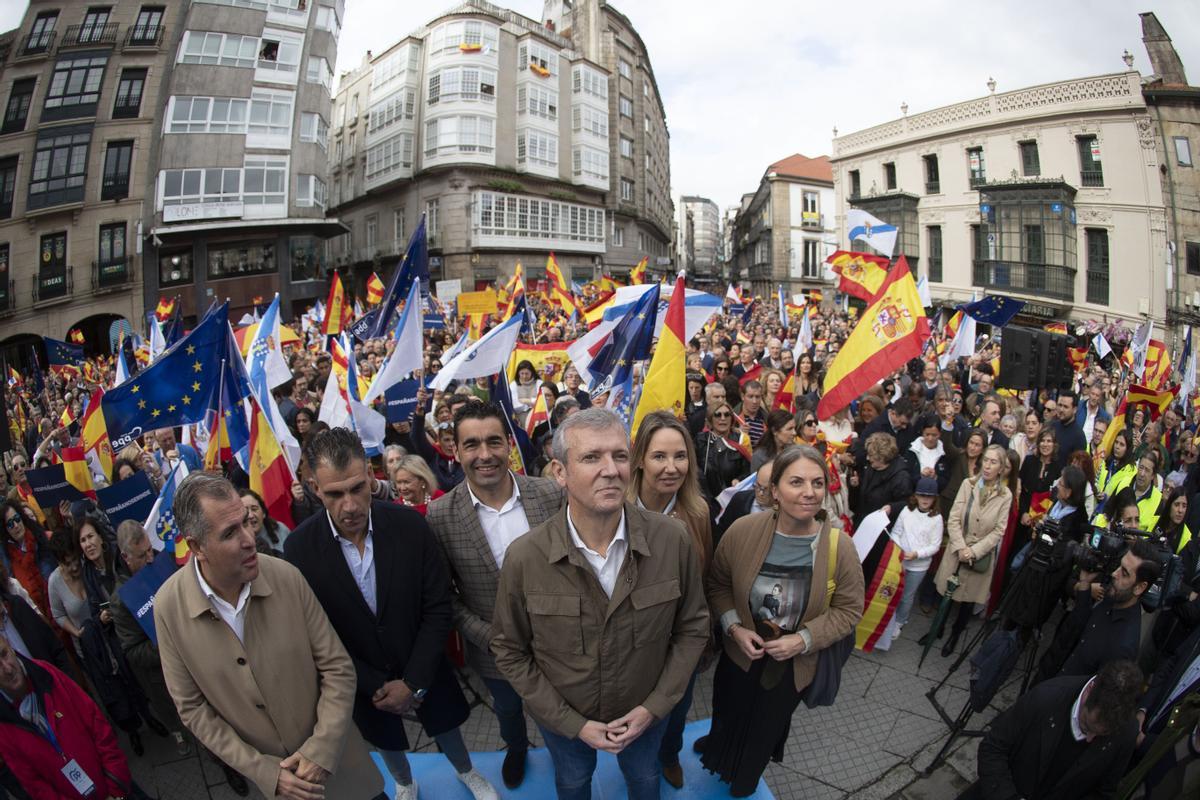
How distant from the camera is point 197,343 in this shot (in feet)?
16.4

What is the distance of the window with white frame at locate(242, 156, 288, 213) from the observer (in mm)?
28875

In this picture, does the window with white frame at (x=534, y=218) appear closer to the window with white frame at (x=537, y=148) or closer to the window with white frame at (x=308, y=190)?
the window with white frame at (x=537, y=148)

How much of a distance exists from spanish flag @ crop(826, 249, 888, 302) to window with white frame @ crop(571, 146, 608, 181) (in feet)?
113

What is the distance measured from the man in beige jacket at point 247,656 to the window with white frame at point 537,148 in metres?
39.9

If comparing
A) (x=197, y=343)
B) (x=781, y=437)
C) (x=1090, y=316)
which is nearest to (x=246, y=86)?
(x=197, y=343)

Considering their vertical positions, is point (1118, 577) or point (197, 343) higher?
point (197, 343)

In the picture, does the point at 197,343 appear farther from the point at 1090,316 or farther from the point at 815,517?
the point at 1090,316

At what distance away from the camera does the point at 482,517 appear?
3.08 meters

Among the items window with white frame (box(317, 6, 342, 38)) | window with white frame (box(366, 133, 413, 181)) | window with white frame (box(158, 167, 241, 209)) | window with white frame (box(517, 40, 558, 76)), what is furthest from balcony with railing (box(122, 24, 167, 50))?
window with white frame (box(517, 40, 558, 76))

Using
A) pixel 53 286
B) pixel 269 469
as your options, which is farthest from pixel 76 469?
pixel 53 286

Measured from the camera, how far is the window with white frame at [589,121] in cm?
4194

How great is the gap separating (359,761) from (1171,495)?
6.67 m

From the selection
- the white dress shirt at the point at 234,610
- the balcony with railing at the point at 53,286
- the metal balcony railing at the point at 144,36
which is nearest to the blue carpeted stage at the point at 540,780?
the white dress shirt at the point at 234,610

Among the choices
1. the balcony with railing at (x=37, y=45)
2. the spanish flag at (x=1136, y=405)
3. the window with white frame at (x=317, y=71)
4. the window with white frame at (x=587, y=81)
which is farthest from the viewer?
the window with white frame at (x=587, y=81)
